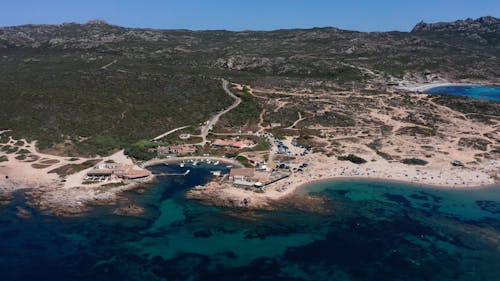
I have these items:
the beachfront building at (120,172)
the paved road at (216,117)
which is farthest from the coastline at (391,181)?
the paved road at (216,117)

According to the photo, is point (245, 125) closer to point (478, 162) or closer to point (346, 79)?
point (478, 162)

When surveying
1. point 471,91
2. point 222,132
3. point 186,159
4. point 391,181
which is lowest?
point 391,181

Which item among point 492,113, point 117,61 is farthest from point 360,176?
point 117,61

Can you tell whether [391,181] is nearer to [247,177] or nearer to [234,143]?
[247,177]

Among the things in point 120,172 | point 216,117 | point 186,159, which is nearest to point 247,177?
point 186,159

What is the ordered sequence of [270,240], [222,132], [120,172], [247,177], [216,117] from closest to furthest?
[270,240] → [247,177] → [120,172] → [222,132] → [216,117]

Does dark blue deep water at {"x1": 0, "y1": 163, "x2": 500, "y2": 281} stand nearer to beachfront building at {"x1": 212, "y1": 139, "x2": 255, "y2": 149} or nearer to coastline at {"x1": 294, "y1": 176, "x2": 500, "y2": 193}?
coastline at {"x1": 294, "y1": 176, "x2": 500, "y2": 193}

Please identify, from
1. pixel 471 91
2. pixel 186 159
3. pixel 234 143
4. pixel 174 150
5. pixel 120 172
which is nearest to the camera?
pixel 120 172

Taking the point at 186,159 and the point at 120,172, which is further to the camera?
the point at 186,159

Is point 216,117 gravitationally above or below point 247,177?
above
